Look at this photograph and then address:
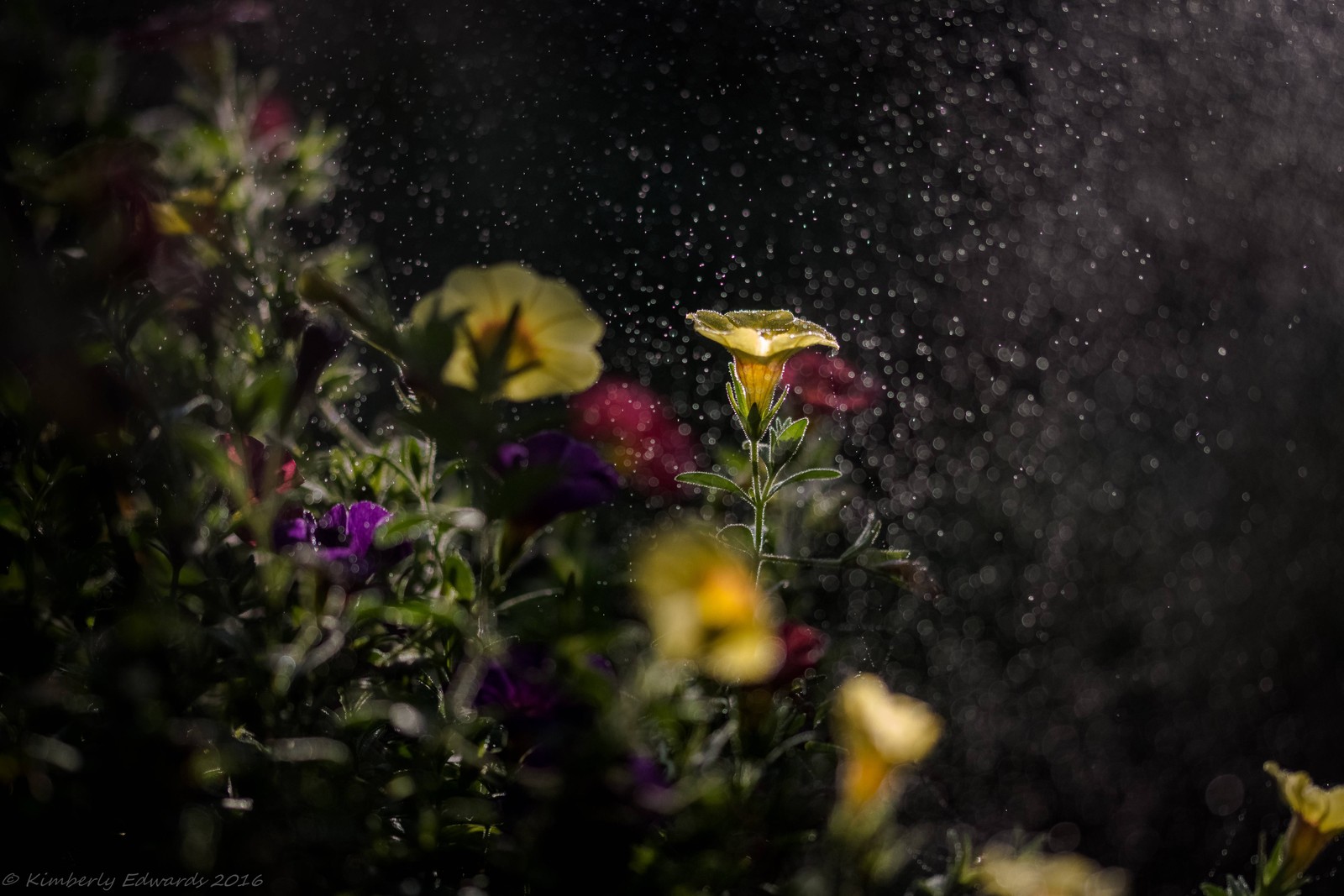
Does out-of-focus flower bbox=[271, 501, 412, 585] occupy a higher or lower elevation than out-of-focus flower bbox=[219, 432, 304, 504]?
lower

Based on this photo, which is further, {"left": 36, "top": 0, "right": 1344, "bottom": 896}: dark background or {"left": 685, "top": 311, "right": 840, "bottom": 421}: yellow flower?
{"left": 36, "top": 0, "right": 1344, "bottom": 896}: dark background

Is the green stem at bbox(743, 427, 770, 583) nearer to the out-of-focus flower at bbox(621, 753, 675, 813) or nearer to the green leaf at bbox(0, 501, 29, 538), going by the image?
the out-of-focus flower at bbox(621, 753, 675, 813)

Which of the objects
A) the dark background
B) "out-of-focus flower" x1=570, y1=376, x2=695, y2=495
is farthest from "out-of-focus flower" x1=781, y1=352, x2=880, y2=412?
the dark background

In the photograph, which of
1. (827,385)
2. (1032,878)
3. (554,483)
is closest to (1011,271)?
(827,385)

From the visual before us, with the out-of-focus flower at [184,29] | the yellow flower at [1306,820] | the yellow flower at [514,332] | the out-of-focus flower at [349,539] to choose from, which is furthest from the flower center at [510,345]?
the yellow flower at [1306,820]

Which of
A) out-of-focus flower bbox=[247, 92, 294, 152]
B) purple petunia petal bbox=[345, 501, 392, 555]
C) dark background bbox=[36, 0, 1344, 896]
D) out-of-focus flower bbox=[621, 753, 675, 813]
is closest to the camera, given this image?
out-of-focus flower bbox=[621, 753, 675, 813]

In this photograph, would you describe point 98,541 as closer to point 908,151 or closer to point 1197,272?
point 908,151

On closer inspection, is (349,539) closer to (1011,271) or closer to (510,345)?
(510,345)

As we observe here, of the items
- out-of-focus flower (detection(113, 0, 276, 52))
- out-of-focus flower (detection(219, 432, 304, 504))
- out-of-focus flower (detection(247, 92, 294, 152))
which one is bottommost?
out-of-focus flower (detection(219, 432, 304, 504))

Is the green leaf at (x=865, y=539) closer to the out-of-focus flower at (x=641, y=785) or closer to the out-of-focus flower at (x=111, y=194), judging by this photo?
the out-of-focus flower at (x=641, y=785)
